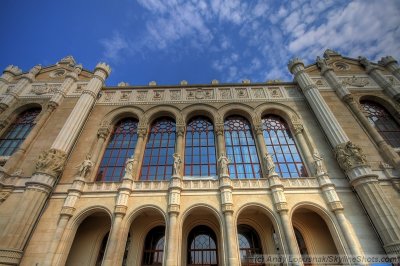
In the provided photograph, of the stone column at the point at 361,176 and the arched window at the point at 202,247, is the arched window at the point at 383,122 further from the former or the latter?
the arched window at the point at 202,247

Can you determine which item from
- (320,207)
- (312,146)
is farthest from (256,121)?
(320,207)

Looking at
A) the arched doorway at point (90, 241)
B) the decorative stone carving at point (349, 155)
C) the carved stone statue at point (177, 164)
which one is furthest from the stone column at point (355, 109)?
the arched doorway at point (90, 241)

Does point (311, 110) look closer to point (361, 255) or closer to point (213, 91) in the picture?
point (213, 91)

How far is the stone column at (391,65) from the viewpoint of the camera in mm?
17562

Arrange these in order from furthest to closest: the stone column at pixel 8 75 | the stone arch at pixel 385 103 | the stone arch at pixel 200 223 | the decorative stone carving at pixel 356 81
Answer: the stone column at pixel 8 75 < the decorative stone carving at pixel 356 81 < the stone arch at pixel 385 103 < the stone arch at pixel 200 223

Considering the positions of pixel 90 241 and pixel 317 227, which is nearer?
pixel 90 241

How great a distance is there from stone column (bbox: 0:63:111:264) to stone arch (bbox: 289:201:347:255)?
13.1 m

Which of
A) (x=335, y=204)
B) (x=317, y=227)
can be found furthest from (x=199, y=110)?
(x=317, y=227)

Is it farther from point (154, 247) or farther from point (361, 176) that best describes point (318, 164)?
point (154, 247)

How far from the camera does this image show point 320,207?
10.8 metres

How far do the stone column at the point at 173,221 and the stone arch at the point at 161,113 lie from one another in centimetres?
570

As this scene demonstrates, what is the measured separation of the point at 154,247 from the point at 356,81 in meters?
20.1

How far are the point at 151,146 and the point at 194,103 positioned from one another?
4.85 m

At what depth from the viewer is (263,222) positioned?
1214 centimetres
